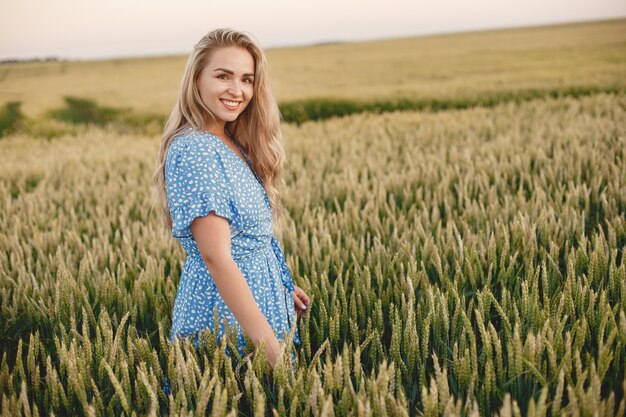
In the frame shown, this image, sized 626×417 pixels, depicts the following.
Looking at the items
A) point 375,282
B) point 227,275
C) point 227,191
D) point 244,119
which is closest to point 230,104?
point 244,119

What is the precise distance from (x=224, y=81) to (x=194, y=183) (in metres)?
0.37

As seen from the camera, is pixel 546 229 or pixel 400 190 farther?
pixel 400 190

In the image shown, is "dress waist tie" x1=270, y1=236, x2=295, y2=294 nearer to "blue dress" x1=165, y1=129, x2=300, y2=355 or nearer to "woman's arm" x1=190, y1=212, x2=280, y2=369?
"blue dress" x1=165, y1=129, x2=300, y2=355

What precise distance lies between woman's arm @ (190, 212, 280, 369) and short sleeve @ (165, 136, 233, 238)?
0.03m

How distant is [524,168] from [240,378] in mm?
3242

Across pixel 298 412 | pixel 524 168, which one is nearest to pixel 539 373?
pixel 298 412

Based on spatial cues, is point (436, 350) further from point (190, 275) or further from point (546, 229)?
point (546, 229)

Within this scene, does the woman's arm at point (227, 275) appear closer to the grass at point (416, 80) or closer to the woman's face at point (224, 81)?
the woman's face at point (224, 81)

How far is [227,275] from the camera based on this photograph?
1.28m

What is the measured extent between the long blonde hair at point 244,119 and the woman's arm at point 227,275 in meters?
0.33

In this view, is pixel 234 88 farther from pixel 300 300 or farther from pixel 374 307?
pixel 374 307

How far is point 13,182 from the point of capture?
17.7 feet

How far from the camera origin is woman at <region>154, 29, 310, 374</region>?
4.29 ft

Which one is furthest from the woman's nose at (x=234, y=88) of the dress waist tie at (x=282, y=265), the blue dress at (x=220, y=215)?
the dress waist tie at (x=282, y=265)
